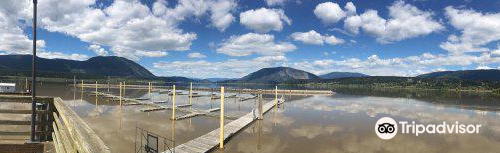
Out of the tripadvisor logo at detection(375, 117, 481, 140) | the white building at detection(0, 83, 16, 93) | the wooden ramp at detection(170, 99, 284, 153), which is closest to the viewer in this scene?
the wooden ramp at detection(170, 99, 284, 153)

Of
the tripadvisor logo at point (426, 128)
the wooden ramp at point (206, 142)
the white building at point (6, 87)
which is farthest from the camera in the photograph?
the white building at point (6, 87)

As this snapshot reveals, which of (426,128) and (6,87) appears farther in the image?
(6,87)

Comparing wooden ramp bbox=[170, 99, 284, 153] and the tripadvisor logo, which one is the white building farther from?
the tripadvisor logo

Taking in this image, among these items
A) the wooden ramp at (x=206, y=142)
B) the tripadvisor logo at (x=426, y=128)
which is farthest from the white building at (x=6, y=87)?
the tripadvisor logo at (x=426, y=128)

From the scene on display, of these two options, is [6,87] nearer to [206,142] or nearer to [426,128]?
[206,142]

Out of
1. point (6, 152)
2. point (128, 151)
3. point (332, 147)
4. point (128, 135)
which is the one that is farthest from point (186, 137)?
point (6, 152)

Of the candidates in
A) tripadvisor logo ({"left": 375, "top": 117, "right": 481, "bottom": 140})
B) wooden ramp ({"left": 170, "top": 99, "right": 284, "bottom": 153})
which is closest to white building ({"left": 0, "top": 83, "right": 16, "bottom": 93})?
wooden ramp ({"left": 170, "top": 99, "right": 284, "bottom": 153})

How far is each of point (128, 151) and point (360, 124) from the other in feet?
91.5

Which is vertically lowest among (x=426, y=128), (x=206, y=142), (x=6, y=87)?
(x=426, y=128)

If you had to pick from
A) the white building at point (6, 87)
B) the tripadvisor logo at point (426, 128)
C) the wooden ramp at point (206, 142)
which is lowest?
the tripadvisor logo at point (426, 128)

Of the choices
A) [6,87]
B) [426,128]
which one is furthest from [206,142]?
[6,87]

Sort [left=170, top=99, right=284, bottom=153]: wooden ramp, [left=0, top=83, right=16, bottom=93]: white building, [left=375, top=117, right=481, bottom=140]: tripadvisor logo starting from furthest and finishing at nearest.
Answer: [left=0, top=83, right=16, bottom=93]: white building < [left=375, top=117, right=481, bottom=140]: tripadvisor logo < [left=170, top=99, right=284, bottom=153]: wooden ramp

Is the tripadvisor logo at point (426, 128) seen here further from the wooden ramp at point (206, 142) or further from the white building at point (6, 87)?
the white building at point (6, 87)

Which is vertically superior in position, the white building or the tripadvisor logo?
the white building
